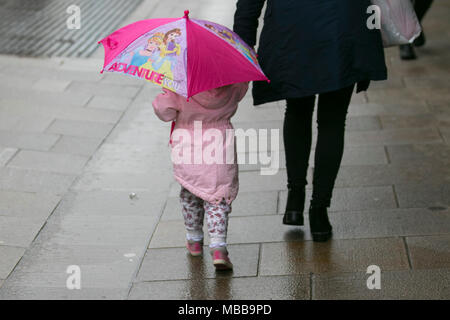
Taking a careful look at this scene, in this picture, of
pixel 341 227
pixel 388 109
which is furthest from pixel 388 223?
pixel 388 109

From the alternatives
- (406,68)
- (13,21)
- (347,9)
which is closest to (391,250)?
(347,9)

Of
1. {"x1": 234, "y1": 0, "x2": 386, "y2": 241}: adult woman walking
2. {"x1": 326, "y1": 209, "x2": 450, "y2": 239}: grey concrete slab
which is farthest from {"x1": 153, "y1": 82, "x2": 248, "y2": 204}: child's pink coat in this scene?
{"x1": 326, "y1": 209, "x2": 450, "y2": 239}: grey concrete slab

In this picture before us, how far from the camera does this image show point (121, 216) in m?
4.49

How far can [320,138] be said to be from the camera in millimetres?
3809

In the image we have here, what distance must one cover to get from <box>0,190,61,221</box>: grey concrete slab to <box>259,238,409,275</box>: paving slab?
1.43 meters

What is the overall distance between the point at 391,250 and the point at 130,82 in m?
3.93

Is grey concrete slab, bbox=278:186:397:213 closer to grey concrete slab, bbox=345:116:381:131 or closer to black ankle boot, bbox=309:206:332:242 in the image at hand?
black ankle boot, bbox=309:206:332:242

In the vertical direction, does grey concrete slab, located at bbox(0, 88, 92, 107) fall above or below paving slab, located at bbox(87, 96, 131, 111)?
above

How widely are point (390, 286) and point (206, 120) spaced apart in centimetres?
116

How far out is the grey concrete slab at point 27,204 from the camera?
14.8 feet

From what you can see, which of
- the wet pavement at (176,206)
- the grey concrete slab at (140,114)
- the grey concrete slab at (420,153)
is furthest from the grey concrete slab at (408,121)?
the grey concrete slab at (140,114)

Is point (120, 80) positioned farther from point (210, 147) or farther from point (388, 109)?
point (210, 147)

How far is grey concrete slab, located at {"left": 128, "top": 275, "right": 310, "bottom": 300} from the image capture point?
11.5ft
